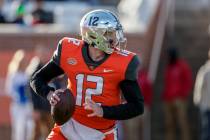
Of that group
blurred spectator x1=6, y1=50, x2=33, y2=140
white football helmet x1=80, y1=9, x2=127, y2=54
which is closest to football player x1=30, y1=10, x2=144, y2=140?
white football helmet x1=80, y1=9, x2=127, y2=54

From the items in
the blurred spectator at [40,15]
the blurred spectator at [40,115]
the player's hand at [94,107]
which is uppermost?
the player's hand at [94,107]

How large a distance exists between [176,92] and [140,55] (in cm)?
138

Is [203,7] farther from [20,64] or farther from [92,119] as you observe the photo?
[92,119]

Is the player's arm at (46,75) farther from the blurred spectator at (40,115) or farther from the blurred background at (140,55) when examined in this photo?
the blurred spectator at (40,115)

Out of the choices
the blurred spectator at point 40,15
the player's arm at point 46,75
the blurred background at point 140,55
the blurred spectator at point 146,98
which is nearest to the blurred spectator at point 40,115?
the blurred background at point 140,55

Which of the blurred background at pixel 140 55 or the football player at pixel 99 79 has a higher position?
the football player at pixel 99 79

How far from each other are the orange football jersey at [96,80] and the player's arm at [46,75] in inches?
5.3

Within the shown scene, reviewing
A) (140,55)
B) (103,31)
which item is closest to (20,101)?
(140,55)

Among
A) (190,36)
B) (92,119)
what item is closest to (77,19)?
(190,36)

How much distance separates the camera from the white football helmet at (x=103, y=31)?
707cm

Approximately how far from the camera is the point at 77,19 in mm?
16438

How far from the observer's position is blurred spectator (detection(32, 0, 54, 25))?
16.2 metres

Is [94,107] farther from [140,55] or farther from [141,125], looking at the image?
[140,55]

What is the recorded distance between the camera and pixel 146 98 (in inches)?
566
